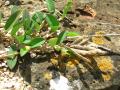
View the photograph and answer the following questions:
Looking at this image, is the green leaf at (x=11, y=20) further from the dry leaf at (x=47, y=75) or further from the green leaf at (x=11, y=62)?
the dry leaf at (x=47, y=75)

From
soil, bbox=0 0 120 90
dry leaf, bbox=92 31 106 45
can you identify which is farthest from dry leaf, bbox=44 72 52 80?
dry leaf, bbox=92 31 106 45

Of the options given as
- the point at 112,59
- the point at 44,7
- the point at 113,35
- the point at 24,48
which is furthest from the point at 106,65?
the point at 44,7

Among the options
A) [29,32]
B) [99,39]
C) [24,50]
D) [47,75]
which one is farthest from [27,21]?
[99,39]

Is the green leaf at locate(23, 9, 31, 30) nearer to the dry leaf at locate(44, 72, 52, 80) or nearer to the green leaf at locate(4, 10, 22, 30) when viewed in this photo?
the green leaf at locate(4, 10, 22, 30)

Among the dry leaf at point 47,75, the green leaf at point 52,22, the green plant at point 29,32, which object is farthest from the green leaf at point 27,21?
the dry leaf at point 47,75

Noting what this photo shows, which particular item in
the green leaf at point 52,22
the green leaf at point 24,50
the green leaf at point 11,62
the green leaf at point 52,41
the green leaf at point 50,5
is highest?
the green leaf at point 50,5
